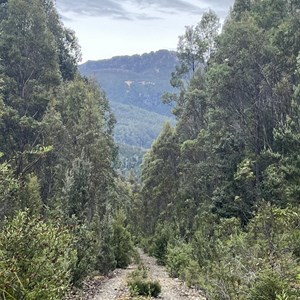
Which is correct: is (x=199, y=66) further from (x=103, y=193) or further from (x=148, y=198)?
(x=103, y=193)

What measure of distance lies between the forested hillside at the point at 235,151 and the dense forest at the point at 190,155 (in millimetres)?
96

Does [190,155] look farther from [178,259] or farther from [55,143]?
[178,259]

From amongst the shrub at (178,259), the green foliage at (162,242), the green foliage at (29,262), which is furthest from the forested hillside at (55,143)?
the green foliage at (29,262)

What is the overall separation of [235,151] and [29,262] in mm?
24751

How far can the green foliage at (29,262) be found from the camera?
7625 mm

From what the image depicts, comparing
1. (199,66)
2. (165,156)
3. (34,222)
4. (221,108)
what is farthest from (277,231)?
(199,66)

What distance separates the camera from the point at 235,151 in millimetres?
31484

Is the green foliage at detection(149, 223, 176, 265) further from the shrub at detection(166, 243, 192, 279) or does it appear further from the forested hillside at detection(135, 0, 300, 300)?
the shrub at detection(166, 243, 192, 279)

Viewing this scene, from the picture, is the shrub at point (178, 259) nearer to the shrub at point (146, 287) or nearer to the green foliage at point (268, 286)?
the shrub at point (146, 287)

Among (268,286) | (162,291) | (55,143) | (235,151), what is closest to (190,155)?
(235,151)

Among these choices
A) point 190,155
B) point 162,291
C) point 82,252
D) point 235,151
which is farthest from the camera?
point 190,155

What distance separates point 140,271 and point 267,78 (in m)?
17.8

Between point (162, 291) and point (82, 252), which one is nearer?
point (82, 252)

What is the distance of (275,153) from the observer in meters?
28.4
